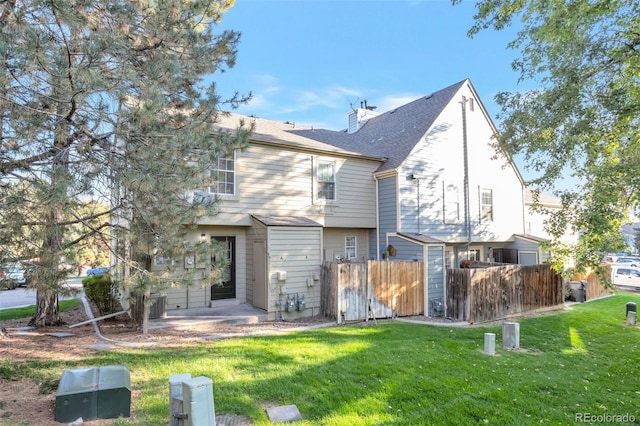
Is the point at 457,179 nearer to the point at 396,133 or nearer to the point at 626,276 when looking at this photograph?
the point at 396,133

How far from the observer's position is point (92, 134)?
486 centimetres

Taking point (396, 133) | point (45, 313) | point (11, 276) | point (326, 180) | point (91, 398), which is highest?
point (396, 133)

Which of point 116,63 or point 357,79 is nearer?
point 116,63

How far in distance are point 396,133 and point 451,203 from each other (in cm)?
391

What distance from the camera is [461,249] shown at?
A: 14977 millimetres

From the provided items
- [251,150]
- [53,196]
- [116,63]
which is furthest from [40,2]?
[251,150]

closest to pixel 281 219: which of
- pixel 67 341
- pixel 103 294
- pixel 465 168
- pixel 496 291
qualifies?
pixel 103 294

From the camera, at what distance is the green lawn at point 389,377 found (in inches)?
164

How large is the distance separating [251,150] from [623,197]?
985 centimetres

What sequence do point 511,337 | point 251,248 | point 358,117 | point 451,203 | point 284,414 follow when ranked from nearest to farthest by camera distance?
1. point 284,414
2. point 511,337
3. point 251,248
4. point 451,203
5. point 358,117

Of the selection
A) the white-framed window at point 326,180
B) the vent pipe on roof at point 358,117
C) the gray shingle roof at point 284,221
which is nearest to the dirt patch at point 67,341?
the gray shingle roof at point 284,221

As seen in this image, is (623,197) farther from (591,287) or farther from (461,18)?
(591,287)

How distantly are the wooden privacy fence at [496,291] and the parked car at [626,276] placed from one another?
47.3ft

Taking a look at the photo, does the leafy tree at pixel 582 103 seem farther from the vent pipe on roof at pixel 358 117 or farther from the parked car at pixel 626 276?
the parked car at pixel 626 276
